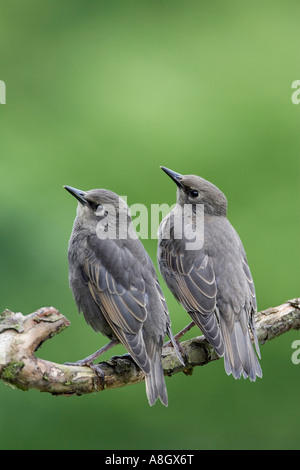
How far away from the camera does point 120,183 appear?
806 cm

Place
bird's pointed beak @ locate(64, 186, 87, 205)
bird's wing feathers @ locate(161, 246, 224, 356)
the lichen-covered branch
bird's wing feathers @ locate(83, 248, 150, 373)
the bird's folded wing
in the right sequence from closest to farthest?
the lichen-covered branch
bird's wing feathers @ locate(83, 248, 150, 373)
bird's pointed beak @ locate(64, 186, 87, 205)
bird's wing feathers @ locate(161, 246, 224, 356)
the bird's folded wing

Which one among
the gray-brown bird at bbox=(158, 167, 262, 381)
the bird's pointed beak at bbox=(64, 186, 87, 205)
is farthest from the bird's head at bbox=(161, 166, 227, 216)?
the bird's pointed beak at bbox=(64, 186, 87, 205)

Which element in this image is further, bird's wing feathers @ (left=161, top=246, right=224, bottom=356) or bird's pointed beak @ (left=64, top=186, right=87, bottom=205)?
bird's wing feathers @ (left=161, top=246, right=224, bottom=356)

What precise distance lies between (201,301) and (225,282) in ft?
0.71

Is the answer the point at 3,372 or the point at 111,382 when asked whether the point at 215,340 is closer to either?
the point at 111,382

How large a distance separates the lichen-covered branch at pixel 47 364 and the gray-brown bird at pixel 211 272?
0.27m

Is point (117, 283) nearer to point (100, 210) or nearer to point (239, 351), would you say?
point (100, 210)

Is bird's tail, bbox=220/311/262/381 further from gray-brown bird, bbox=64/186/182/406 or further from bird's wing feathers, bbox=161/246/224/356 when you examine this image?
gray-brown bird, bbox=64/186/182/406

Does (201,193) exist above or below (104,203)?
above

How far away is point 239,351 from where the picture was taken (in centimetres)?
484

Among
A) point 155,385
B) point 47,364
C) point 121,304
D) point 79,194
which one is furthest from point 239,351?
point 79,194

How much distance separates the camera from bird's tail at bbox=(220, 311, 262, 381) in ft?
15.7

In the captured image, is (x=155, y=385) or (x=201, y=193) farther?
(x=201, y=193)

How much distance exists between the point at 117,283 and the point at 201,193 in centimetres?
102
